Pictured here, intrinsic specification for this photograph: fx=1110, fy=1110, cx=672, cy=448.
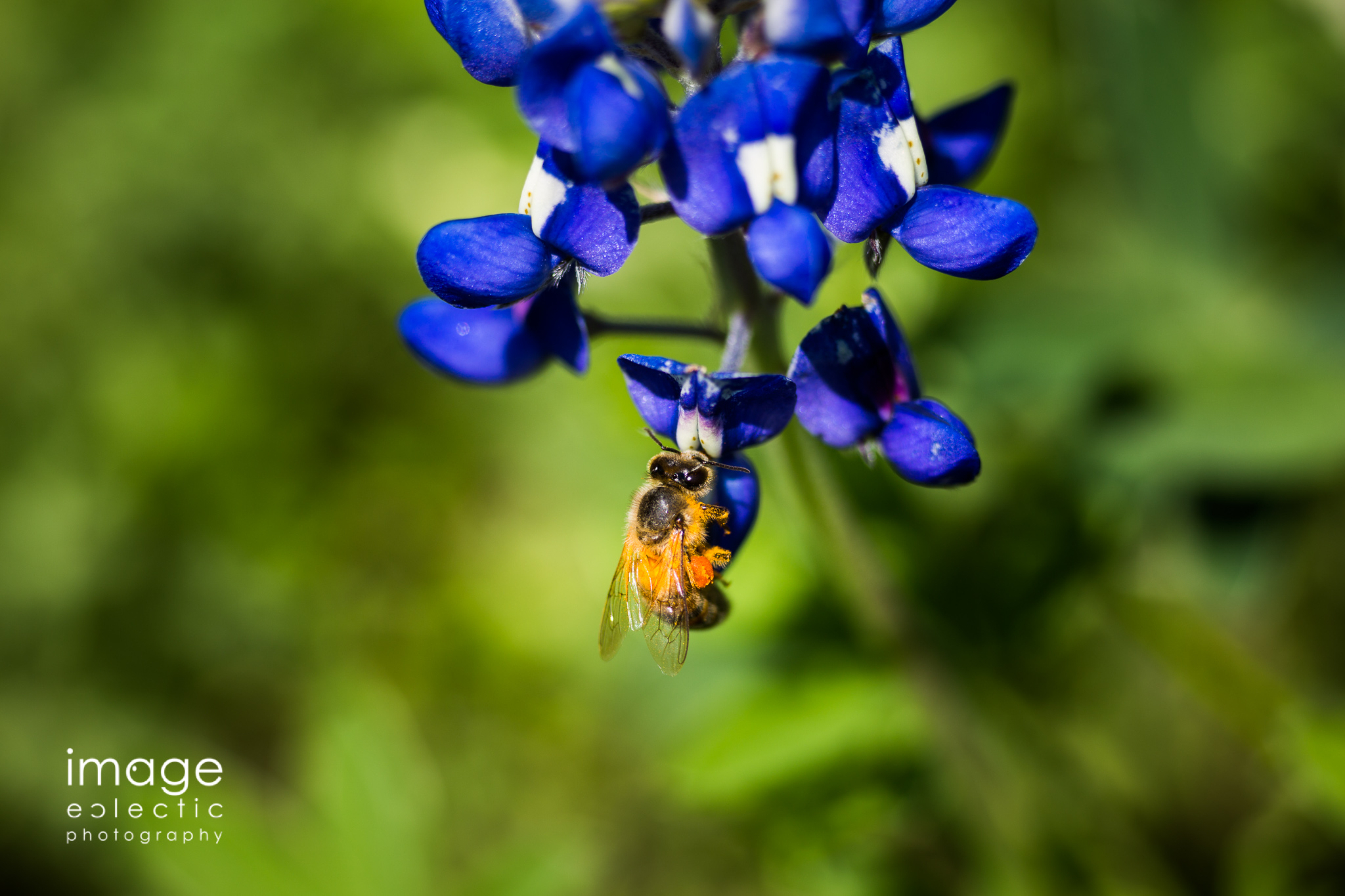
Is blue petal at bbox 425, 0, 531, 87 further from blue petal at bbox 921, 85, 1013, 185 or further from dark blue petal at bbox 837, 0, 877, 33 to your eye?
blue petal at bbox 921, 85, 1013, 185

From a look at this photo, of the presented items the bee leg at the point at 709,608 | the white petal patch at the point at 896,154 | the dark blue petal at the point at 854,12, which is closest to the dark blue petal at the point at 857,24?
the dark blue petal at the point at 854,12

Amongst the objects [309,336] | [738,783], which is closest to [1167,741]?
[738,783]

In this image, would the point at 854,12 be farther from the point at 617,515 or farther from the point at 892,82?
the point at 617,515

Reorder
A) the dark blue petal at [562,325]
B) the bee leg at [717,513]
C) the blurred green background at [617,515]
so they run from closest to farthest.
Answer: the bee leg at [717,513]
the dark blue petal at [562,325]
the blurred green background at [617,515]

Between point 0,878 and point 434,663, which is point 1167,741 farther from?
point 0,878

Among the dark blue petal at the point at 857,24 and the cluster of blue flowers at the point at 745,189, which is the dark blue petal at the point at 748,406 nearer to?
the cluster of blue flowers at the point at 745,189

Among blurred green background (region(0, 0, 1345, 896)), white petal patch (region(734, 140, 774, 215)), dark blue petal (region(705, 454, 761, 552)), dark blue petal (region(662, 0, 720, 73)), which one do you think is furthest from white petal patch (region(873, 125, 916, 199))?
blurred green background (region(0, 0, 1345, 896))

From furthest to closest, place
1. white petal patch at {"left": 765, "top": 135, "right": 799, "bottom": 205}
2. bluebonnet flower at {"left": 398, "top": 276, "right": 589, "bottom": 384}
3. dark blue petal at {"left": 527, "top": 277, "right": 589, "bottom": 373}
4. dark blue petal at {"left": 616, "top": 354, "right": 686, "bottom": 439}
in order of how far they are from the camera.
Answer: bluebonnet flower at {"left": 398, "top": 276, "right": 589, "bottom": 384} → dark blue petal at {"left": 527, "top": 277, "right": 589, "bottom": 373} → dark blue petal at {"left": 616, "top": 354, "right": 686, "bottom": 439} → white petal patch at {"left": 765, "top": 135, "right": 799, "bottom": 205}
